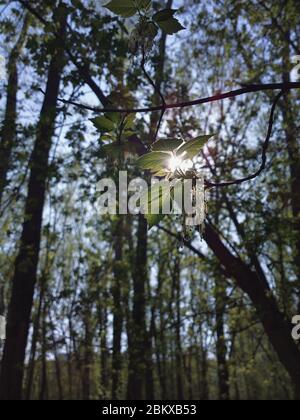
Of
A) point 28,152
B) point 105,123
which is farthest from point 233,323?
point 105,123

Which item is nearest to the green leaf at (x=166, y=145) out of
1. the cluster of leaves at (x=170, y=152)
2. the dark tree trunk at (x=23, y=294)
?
the cluster of leaves at (x=170, y=152)

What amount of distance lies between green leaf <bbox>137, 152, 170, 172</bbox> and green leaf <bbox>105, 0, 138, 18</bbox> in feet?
0.93

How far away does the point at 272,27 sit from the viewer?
7195mm

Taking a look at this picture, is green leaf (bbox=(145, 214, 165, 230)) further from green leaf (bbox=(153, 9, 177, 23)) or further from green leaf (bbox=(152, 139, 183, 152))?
green leaf (bbox=(153, 9, 177, 23))

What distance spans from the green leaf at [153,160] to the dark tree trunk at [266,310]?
4016 millimetres

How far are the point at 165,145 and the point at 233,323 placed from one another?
933 cm

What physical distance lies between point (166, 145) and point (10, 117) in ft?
19.7

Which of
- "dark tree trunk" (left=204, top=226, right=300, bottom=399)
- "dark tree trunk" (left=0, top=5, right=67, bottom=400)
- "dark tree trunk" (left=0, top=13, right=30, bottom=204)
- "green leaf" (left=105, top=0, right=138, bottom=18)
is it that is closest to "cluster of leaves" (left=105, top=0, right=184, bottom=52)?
"green leaf" (left=105, top=0, right=138, bottom=18)

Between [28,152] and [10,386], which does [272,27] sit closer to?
[28,152]

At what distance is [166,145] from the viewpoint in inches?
33.4

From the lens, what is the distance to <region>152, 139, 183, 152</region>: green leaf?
2.77ft

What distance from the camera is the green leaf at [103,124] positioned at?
3.19 feet

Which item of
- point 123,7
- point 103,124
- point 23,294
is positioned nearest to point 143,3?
point 123,7
